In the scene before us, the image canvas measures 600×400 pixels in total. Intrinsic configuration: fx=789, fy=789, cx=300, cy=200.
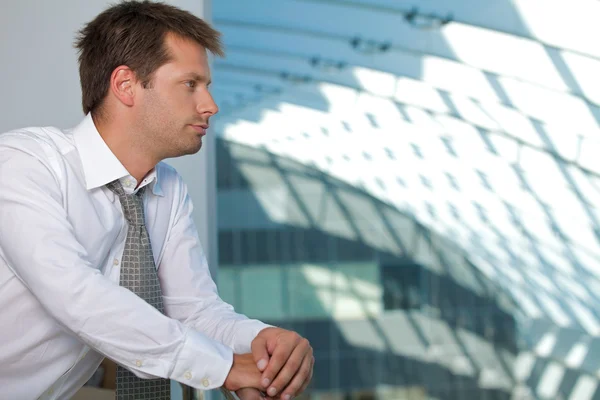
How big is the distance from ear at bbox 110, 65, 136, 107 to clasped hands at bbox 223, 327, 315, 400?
0.71 metres

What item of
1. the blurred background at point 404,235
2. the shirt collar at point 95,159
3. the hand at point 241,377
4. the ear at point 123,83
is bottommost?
the blurred background at point 404,235

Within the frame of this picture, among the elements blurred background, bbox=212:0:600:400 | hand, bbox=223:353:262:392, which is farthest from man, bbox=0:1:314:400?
blurred background, bbox=212:0:600:400

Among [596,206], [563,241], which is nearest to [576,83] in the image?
[596,206]

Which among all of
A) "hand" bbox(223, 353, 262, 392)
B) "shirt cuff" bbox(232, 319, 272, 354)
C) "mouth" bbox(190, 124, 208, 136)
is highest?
"mouth" bbox(190, 124, 208, 136)

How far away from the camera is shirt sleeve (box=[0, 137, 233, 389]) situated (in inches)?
67.7

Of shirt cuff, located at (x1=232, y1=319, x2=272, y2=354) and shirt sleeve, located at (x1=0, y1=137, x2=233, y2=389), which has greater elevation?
shirt sleeve, located at (x1=0, y1=137, x2=233, y2=389)

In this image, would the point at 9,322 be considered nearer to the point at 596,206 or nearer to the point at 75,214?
the point at 75,214

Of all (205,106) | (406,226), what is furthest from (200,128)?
(406,226)

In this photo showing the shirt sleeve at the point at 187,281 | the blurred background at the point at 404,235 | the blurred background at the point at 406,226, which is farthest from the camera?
the blurred background at the point at 404,235

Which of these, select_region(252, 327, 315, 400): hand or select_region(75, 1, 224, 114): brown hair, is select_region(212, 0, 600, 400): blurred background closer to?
select_region(75, 1, 224, 114): brown hair

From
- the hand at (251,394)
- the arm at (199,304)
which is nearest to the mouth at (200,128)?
the arm at (199,304)

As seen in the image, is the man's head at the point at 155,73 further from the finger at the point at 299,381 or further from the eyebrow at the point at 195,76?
the finger at the point at 299,381

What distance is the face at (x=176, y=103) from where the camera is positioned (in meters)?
2.06

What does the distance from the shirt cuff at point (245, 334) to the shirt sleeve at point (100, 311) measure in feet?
0.96
